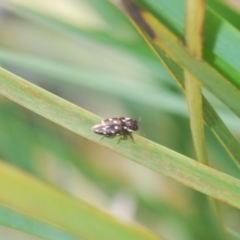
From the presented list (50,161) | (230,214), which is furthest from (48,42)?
(230,214)

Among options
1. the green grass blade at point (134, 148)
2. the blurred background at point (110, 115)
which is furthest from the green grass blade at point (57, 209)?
the blurred background at point (110, 115)

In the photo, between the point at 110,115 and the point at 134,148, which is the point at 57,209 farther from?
the point at 110,115

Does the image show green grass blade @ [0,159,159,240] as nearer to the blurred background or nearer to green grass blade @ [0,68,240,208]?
green grass blade @ [0,68,240,208]

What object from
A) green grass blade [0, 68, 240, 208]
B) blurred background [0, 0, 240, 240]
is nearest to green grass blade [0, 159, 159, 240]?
green grass blade [0, 68, 240, 208]

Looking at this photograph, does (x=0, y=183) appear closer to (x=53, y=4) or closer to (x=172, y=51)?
(x=172, y=51)

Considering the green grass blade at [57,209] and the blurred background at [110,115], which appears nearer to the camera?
the green grass blade at [57,209]

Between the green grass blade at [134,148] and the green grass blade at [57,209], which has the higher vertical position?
the green grass blade at [134,148]

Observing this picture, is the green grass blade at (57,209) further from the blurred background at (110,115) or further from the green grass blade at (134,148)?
the blurred background at (110,115)

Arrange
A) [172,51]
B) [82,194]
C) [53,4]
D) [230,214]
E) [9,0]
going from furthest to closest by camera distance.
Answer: [53,4] → [82,194] → [230,214] → [9,0] → [172,51]
